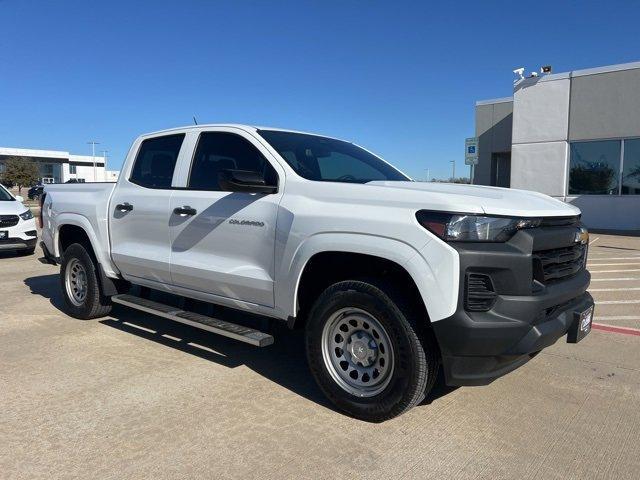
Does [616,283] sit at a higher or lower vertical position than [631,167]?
lower

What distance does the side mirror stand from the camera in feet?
12.3

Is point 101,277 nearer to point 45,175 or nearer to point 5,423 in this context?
point 5,423

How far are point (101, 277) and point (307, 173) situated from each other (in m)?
2.83

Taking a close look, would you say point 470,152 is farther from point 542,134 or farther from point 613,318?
point 613,318

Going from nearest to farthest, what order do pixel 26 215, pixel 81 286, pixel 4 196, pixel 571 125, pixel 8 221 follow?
pixel 81 286
pixel 8 221
pixel 26 215
pixel 4 196
pixel 571 125

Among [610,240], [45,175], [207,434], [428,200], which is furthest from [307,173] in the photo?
[45,175]

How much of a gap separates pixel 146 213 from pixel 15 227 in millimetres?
7373

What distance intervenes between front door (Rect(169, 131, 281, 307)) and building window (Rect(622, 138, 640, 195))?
15.7 meters

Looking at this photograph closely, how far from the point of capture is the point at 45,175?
85312mm

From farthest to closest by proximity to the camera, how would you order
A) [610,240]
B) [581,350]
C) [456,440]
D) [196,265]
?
[610,240]
[581,350]
[196,265]
[456,440]

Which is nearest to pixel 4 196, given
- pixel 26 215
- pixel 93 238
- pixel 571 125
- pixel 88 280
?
pixel 26 215

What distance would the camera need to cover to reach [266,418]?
356cm

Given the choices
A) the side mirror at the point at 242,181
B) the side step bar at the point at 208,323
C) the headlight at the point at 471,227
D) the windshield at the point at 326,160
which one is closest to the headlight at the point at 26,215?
the side step bar at the point at 208,323

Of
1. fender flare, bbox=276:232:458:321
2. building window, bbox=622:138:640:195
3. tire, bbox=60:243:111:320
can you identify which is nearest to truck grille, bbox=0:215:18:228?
tire, bbox=60:243:111:320
